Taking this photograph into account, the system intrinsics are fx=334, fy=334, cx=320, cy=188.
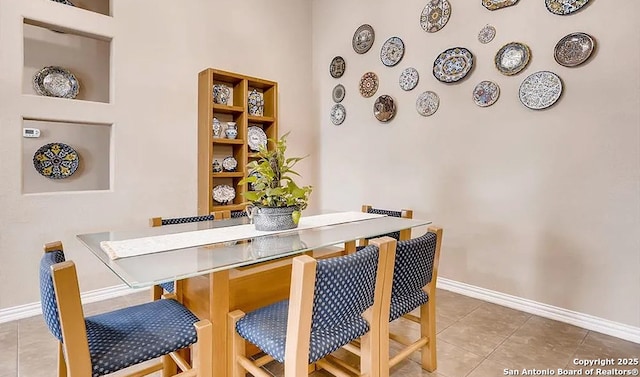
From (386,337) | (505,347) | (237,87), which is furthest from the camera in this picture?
(237,87)

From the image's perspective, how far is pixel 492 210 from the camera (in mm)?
2801

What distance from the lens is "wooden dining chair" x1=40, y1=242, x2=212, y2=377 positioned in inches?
40.6

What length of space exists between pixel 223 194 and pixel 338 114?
5.31 feet

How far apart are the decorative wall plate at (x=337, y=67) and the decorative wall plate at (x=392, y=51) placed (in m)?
0.55

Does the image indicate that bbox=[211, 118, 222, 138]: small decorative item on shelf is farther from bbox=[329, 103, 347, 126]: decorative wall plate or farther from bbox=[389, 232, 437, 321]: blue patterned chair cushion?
bbox=[389, 232, 437, 321]: blue patterned chair cushion

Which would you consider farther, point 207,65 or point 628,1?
point 207,65

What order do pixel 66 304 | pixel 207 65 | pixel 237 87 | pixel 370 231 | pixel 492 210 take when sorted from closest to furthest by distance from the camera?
pixel 66 304, pixel 370 231, pixel 492 210, pixel 207 65, pixel 237 87

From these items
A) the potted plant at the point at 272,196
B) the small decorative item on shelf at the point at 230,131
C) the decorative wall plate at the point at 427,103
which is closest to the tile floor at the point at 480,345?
the potted plant at the point at 272,196

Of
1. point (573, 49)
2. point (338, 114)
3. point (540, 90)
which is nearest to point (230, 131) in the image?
point (338, 114)

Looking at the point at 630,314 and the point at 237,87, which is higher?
the point at 237,87

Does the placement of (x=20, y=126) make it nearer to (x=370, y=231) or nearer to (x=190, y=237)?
(x=190, y=237)

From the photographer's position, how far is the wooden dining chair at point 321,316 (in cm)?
111

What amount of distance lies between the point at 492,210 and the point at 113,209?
3196mm

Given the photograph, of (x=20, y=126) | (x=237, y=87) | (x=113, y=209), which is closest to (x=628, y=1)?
(x=237, y=87)
